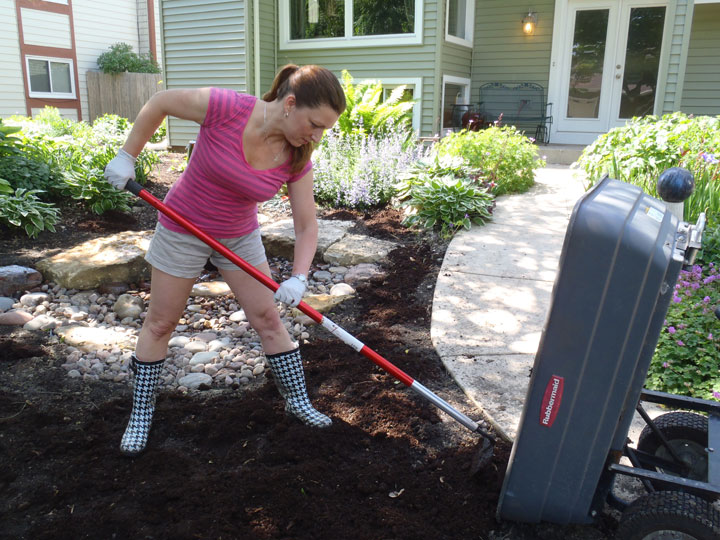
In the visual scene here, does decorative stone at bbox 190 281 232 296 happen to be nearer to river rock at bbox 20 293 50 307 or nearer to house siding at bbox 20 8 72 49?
river rock at bbox 20 293 50 307

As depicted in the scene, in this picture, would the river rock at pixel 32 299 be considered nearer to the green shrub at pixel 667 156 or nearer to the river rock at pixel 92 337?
the river rock at pixel 92 337

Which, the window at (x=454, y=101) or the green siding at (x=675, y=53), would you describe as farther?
the window at (x=454, y=101)

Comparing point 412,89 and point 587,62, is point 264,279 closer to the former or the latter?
point 412,89

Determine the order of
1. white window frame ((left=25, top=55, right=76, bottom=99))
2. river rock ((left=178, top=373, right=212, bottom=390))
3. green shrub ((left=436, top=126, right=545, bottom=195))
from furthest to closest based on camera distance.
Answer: white window frame ((left=25, top=55, right=76, bottom=99)), green shrub ((left=436, top=126, right=545, bottom=195)), river rock ((left=178, top=373, right=212, bottom=390))

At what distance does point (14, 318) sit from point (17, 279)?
72cm

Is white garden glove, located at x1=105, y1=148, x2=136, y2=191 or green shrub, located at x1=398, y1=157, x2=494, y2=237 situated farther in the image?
green shrub, located at x1=398, y1=157, x2=494, y2=237

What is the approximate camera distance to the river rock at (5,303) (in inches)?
162

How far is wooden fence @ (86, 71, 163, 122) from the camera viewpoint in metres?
17.7

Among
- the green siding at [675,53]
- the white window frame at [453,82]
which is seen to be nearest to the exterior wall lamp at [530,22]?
the white window frame at [453,82]

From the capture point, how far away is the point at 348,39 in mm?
10477

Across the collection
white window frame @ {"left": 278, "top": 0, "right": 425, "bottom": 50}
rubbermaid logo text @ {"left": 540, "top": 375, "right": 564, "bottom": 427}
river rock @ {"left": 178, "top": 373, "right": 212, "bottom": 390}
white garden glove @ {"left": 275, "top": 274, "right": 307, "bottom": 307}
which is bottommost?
river rock @ {"left": 178, "top": 373, "right": 212, "bottom": 390}

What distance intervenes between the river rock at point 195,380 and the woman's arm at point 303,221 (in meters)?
1.11

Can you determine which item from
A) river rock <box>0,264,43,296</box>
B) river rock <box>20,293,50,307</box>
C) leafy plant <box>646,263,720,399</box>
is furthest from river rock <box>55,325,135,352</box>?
leafy plant <box>646,263,720,399</box>

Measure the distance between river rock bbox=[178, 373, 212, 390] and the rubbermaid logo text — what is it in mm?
1981
